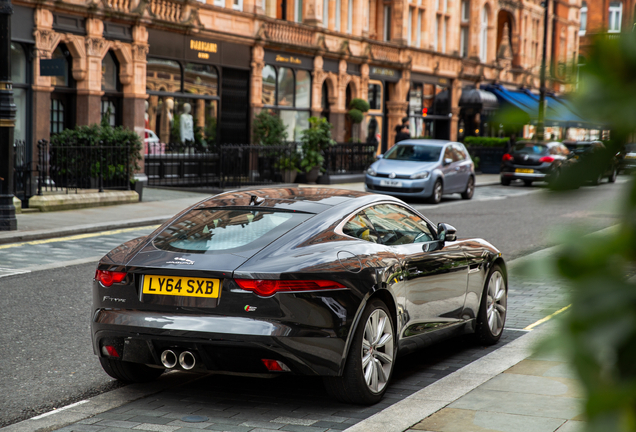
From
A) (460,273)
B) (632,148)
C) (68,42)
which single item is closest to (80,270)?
(460,273)

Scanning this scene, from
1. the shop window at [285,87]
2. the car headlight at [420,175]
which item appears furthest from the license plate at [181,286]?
the shop window at [285,87]

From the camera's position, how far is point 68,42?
2100 cm

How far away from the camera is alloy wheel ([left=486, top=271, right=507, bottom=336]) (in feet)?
23.2

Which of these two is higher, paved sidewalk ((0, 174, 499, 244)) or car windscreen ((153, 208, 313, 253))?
car windscreen ((153, 208, 313, 253))

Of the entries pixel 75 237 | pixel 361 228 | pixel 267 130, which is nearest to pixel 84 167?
pixel 75 237

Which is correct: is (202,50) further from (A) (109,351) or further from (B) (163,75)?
(A) (109,351)

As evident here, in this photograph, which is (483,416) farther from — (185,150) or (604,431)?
(185,150)

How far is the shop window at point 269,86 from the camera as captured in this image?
29.0m

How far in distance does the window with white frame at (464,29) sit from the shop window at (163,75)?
24513mm

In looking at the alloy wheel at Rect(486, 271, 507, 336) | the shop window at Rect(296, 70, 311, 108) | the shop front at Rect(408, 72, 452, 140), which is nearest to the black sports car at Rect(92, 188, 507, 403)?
the alloy wheel at Rect(486, 271, 507, 336)

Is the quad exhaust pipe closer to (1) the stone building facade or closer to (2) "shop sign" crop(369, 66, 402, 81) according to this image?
(1) the stone building facade

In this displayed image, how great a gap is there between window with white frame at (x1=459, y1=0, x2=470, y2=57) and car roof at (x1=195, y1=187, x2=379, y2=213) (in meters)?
41.5

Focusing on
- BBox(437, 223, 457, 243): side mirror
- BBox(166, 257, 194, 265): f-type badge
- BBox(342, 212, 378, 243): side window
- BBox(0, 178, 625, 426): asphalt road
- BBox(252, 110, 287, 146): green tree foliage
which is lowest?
BBox(0, 178, 625, 426): asphalt road

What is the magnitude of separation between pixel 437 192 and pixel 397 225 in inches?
647
